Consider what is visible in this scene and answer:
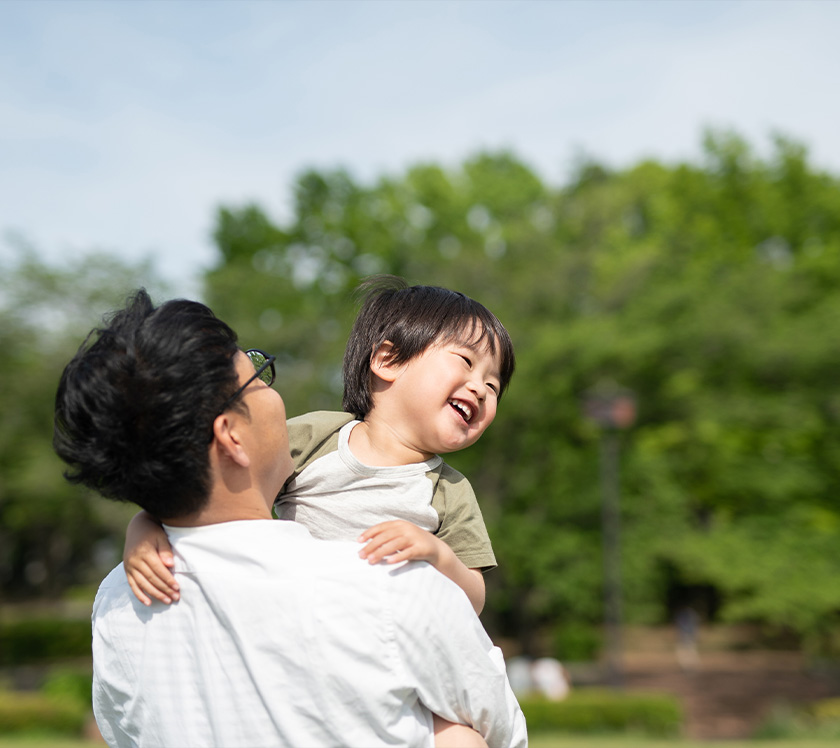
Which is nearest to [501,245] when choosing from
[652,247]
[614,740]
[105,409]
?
[652,247]

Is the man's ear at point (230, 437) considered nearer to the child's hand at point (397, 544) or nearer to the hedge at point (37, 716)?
the child's hand at point (397, 544)

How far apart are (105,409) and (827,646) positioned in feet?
82.0

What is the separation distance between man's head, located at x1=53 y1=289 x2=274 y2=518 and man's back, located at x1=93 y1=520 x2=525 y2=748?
13cm

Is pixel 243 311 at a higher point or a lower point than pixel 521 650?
higher

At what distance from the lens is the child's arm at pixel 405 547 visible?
4.66ft

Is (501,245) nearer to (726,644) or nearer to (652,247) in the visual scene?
(652,247)

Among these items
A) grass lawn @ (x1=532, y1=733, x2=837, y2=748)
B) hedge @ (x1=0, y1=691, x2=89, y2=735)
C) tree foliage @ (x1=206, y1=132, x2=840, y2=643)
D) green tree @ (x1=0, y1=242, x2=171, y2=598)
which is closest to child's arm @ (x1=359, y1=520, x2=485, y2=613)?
grass lawn @ (x1=532, y1=733, x2=837, y2=748)

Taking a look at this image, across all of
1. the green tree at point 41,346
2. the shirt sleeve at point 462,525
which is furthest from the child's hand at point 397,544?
the green tree at point 41,346

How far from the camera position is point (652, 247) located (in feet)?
73.2

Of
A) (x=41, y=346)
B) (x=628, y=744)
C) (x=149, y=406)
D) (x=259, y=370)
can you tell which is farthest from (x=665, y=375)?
(x=149, y=406)

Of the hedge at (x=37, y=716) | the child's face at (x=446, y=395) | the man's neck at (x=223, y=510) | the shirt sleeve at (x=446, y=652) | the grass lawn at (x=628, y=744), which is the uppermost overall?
the child's face at (x=446, y=395)

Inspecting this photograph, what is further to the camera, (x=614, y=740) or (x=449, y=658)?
(x=614, y=740)

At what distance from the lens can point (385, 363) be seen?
198 cm

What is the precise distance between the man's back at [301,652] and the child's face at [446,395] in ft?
1.53
